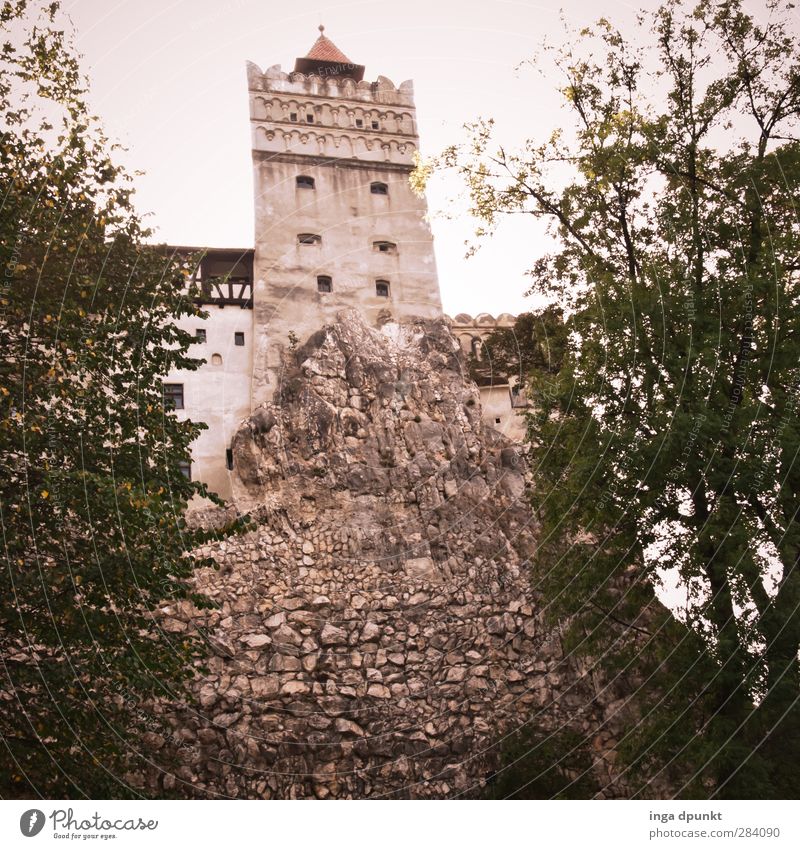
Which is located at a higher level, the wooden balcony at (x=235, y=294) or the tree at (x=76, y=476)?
the wooden balcony at (x=235, y=294)

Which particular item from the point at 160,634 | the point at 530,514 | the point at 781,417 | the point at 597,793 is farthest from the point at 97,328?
the point at 530,514

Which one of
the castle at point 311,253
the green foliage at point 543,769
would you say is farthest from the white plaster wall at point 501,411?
the green foliage at point 543,769

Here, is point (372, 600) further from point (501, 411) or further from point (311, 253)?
point (311, 253)

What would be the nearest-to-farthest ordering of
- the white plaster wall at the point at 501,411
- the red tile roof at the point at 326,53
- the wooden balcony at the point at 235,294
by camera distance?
the wooden balcony at the point at 235,294, the white plaster wall at the point at 501,411, the red tile roof at the point at 326,53

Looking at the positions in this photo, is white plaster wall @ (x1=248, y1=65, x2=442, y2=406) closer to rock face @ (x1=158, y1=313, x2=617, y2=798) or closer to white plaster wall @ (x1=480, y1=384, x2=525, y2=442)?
rock face @ (x1=158, y1=313, x2=617, y2=798)

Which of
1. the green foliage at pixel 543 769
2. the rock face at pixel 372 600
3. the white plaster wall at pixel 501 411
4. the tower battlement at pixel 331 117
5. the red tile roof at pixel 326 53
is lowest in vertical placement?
the green foliage at pixel 543 769

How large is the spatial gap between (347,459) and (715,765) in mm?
15479

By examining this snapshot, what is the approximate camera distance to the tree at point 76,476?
11.6m

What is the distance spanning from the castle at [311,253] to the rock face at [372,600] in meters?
1.16

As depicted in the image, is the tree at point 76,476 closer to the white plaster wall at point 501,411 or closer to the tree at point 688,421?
the tree at point 688,421

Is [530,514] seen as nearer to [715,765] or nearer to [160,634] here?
[715,765]

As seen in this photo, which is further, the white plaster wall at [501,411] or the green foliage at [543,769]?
the white plaster wall at [501,411]

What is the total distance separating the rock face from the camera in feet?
63.9

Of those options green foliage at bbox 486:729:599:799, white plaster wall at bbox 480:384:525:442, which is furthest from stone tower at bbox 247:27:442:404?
green foliage at bbox 486:729:599:799
